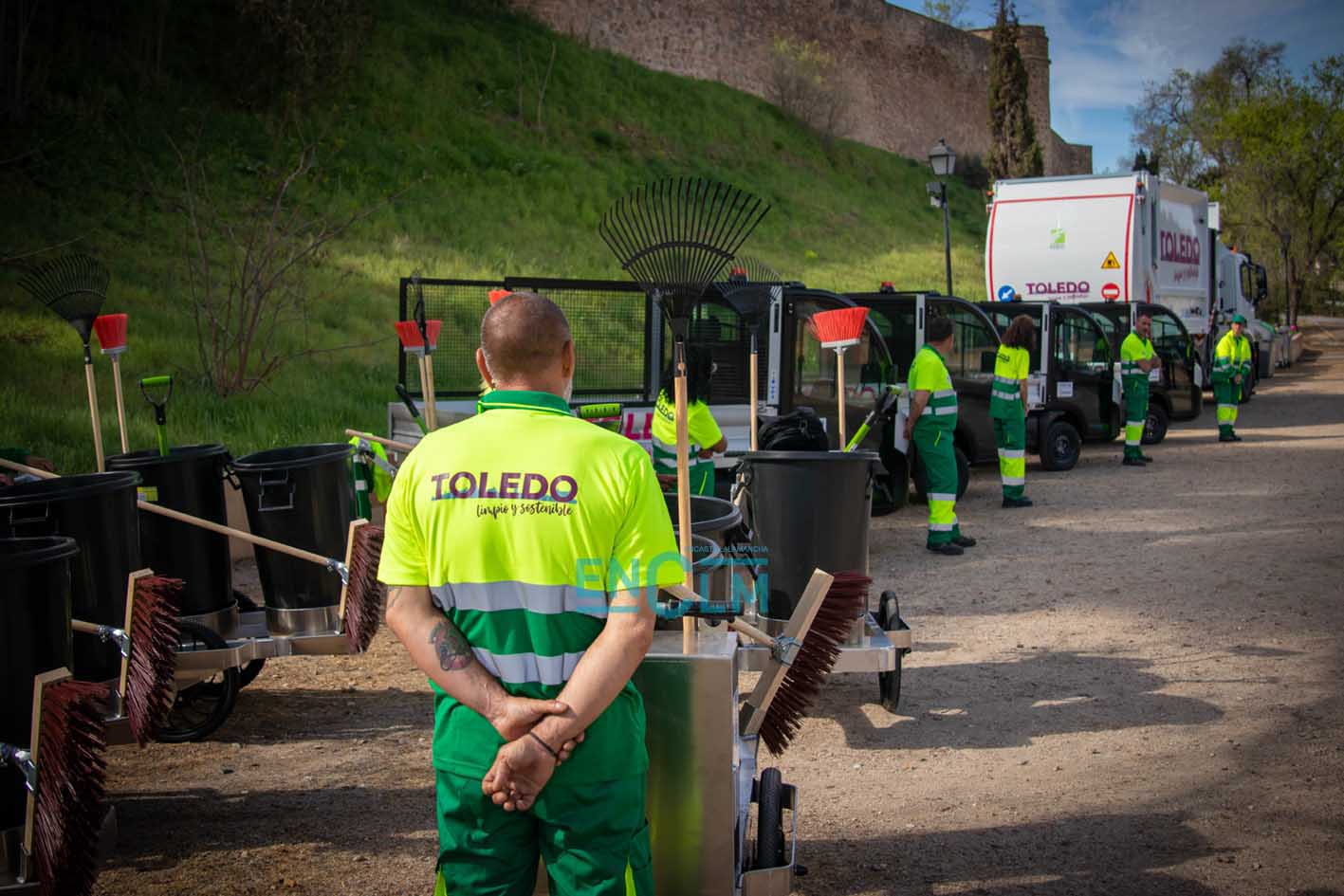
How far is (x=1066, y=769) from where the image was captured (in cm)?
479

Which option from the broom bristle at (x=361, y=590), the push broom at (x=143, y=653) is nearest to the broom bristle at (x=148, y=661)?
the push broom at (x=143, y=653)

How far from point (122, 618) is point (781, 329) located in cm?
Result: 679

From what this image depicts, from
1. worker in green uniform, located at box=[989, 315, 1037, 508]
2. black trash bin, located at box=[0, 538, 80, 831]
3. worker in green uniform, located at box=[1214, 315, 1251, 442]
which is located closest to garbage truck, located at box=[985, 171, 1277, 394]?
worker in green uniform, located at box=[1214, 315, 1251, 442]

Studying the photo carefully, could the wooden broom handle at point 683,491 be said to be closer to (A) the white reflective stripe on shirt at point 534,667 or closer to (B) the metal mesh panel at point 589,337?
(A) the white reflective stripe on shirt at point 534,667

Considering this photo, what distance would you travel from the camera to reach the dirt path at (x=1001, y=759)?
3.96m

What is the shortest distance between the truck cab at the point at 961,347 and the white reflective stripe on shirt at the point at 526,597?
9432mm

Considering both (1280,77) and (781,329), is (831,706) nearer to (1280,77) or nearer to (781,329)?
(781,329)

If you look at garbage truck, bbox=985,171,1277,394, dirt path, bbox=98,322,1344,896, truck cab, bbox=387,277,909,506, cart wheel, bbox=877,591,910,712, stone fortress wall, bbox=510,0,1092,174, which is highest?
stone fortress wall, bbox=510,0,1092,174

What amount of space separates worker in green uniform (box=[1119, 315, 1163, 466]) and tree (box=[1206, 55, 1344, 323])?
25224 millimetres

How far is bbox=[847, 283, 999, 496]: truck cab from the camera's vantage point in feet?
38.2

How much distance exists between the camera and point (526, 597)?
2459 millimetres

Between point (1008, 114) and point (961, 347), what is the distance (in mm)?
28327

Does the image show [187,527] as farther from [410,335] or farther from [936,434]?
[936,434]

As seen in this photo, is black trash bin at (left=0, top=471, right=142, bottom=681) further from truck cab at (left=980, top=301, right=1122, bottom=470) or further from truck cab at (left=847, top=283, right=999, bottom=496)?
truck cab at (left=980, top=301, right=1122, bottom=470)
